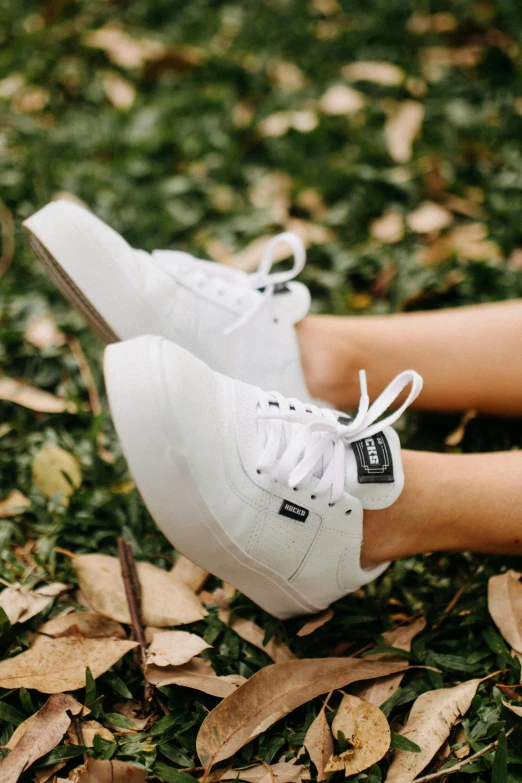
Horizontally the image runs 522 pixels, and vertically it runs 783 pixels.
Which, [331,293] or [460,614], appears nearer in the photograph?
[460,614]

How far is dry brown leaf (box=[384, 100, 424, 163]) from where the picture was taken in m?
2.08

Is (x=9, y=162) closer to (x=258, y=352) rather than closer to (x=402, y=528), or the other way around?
(x=258, y=352)

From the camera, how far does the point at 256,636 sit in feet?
3.86

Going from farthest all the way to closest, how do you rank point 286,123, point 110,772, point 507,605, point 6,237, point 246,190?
1. point 286,123
2. point 246,190
3. point 6,237
4. point 507,605
5. point 110,772

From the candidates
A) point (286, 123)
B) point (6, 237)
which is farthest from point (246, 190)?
point (6, 237)

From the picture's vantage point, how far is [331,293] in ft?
5.77

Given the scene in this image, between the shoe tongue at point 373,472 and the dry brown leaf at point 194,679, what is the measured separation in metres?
0.33

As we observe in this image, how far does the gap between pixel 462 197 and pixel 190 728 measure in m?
1.51

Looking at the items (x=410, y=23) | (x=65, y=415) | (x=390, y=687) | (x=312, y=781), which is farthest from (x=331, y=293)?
(x=410, y=23)

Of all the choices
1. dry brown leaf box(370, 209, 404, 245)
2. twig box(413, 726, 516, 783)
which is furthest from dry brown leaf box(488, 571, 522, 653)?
dry brown leaf box(370, 209, 404, 245)

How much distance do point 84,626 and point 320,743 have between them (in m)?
0.39

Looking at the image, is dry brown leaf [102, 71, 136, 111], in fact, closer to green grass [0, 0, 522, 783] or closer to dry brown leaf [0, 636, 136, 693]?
green grass [0, 0, 522, 783]

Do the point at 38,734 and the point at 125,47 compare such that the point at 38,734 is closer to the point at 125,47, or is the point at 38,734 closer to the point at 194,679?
the point at 194,679

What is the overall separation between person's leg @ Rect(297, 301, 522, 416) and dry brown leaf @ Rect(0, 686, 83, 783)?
644 mm
